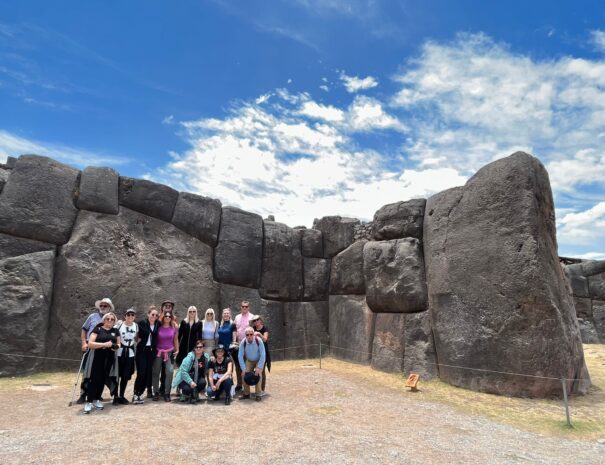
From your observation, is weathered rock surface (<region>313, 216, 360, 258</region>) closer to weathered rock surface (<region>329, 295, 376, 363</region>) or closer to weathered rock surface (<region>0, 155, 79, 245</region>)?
weathered rock surface (<region>329, 295, 376, 363</region>)

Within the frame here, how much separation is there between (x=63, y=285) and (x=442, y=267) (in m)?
7.98

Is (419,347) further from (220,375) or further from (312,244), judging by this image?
(312,244)

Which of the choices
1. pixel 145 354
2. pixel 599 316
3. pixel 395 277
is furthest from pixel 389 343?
pixel 599 316

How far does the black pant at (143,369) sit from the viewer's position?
637 centimetres

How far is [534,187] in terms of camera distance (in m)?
7.61

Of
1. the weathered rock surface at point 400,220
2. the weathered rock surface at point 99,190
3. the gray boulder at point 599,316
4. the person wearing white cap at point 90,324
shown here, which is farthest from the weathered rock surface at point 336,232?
the gray boulder at point 599,316

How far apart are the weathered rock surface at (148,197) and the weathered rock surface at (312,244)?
3991mm

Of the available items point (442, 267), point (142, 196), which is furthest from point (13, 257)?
point (442, 267)

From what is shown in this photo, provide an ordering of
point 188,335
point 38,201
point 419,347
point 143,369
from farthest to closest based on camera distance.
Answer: point 419,347 < point 38,201 < point 188,335 < point 143,369

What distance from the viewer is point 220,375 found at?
667cm

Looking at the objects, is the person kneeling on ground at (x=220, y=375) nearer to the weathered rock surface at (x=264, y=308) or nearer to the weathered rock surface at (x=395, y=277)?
the weathered rock surface at (x=264, y=308)

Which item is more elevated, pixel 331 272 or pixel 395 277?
pixel 331 272

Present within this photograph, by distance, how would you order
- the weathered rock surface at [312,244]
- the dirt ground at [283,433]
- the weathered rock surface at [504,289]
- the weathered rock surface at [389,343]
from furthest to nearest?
the weathered rock surface at [312,244] → the weathered rock surface at [389,343] → the weathered rock surface at [504,289] → the dirt ground at [283,433]

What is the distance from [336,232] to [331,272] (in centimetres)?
121
